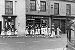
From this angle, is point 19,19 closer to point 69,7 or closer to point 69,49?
point 69,7

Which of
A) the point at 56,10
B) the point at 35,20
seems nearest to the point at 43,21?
the point at 35,20

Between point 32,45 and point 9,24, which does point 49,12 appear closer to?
point 9,24

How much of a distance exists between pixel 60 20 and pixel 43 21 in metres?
3.95

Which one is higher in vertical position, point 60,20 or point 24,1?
point 24,1

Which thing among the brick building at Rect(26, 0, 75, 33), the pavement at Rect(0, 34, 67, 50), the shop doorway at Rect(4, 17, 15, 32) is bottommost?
the pavement at Rect(0, 34, 67, 50)

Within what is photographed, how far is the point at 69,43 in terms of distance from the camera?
6.05 m

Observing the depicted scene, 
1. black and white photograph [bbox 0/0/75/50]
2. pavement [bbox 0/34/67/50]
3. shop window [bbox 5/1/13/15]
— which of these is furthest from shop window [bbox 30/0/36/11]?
pavement [bbox 0/34/67/50]

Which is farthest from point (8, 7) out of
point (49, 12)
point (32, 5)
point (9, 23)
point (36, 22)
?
point (49, 12)

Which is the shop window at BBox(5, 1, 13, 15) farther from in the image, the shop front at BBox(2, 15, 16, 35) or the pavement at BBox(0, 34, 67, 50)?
the pavement at BBox(0, 34, 67, 50)

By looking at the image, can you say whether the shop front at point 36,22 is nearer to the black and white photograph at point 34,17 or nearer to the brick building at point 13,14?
the black and white photograph at point 34,17

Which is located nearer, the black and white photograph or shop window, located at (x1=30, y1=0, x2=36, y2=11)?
the black and white photograph

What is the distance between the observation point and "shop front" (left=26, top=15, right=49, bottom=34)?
31.0 meters

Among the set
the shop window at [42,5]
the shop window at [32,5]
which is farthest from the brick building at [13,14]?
the shop window at [42,5]

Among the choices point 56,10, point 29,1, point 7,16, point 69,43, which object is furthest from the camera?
point 56,10
